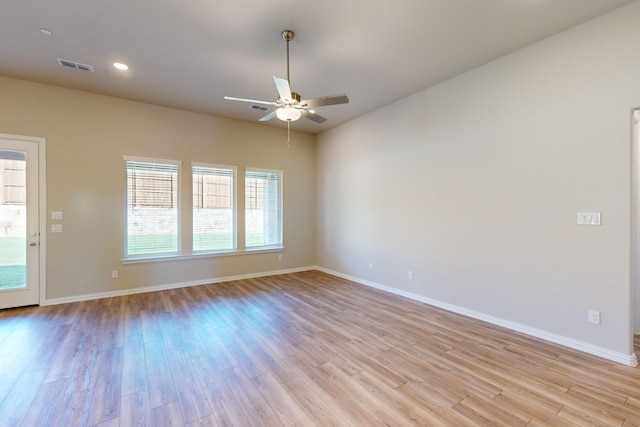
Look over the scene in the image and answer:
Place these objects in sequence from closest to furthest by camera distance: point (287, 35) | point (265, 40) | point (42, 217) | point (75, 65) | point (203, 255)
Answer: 1. point (287, 35)
2. point (265, 40)
3. point (75, 65)
4. point (42, 217)
5. point (203, 255)

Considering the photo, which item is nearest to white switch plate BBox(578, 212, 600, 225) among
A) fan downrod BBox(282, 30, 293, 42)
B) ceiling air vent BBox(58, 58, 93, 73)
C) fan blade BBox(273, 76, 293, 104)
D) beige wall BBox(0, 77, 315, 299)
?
fan blade BBox(273, 76, 293, 104)

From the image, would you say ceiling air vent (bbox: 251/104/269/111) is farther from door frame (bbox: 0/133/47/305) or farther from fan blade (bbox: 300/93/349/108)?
door frame (bbox: 0/133/47/305)

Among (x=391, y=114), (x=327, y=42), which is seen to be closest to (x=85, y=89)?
(x=327, y=42)

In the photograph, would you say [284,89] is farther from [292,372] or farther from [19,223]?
[19,223]

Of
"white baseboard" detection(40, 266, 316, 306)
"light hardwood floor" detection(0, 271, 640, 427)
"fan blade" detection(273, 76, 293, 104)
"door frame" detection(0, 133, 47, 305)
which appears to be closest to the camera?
"light hardwood floor" detection(0, 271, 640, 427)

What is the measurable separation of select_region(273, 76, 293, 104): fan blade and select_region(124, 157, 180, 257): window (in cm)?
336

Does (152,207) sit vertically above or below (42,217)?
above

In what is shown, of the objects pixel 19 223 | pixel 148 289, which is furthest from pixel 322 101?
pixel 19 223

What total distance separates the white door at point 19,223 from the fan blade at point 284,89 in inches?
162

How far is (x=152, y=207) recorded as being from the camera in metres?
5.14

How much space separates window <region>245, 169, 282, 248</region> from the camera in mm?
6168

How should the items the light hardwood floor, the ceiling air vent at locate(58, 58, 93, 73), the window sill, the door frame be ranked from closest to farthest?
the light hardwood floor → the ceiling air vent at locate(58, 58, 93, 73) → the door frame → the window sill

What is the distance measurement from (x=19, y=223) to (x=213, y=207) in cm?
276

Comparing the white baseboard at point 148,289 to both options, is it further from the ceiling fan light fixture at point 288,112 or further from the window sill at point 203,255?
the ceiling fan light fixture at point 288,112
